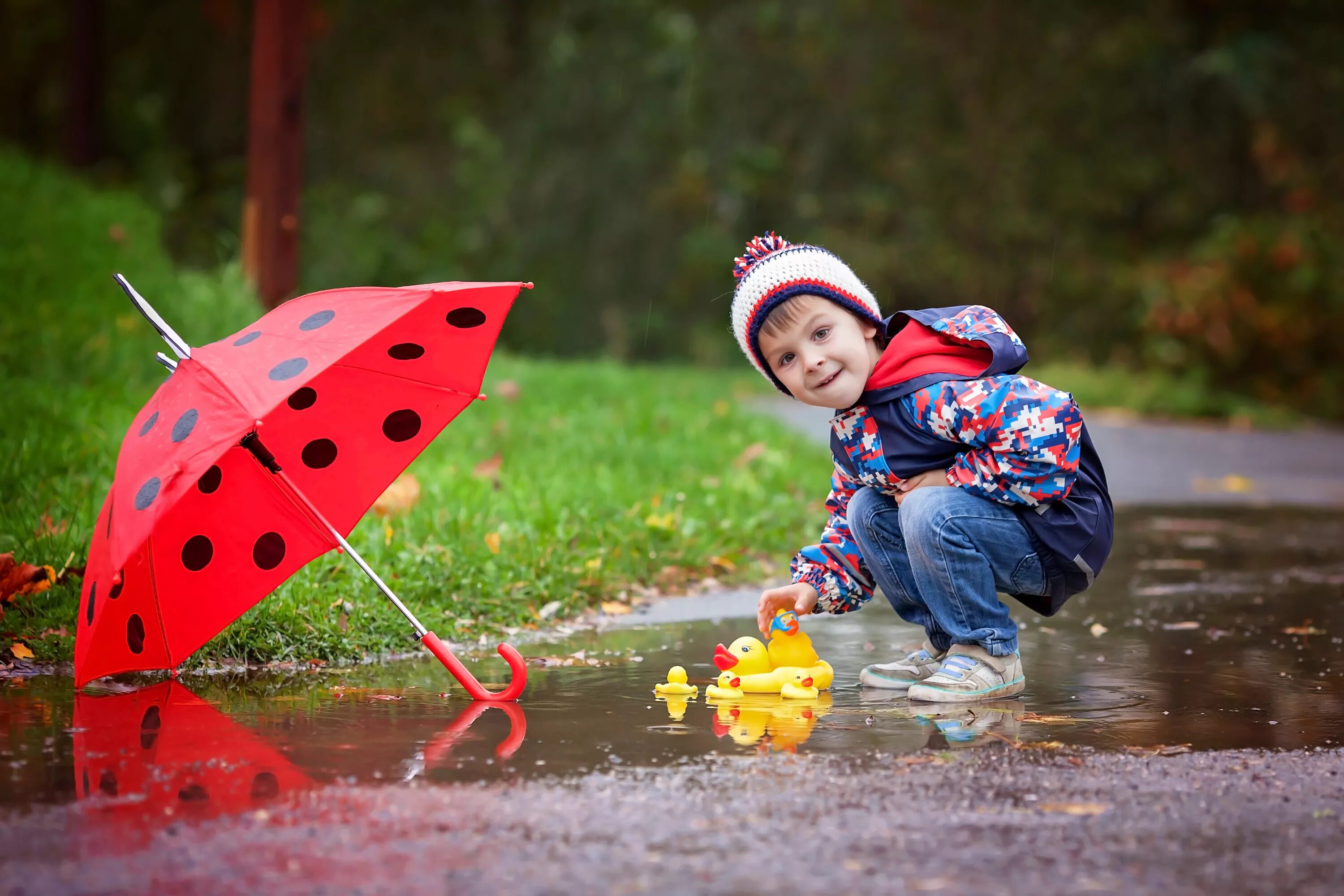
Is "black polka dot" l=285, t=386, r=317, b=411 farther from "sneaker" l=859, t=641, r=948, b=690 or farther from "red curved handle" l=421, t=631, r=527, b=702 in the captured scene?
"sneaker" l=859, t=641, r=948, b=690

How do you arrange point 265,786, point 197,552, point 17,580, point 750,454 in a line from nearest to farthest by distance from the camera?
point 265,786, point 197,552, point 17,580, point 750,454

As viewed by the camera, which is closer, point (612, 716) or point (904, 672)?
point (612, 716)

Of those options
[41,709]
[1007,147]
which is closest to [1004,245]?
[1007,147]

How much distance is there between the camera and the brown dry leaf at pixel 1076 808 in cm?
306

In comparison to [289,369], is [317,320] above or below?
above

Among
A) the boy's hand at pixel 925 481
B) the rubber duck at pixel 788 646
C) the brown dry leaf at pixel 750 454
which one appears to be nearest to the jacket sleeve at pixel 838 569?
the rubber duck at pixel 788 646

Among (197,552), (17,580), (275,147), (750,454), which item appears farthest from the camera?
(275,147)

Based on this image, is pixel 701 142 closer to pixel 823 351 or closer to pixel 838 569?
pixel 838 569

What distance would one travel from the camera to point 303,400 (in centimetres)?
418

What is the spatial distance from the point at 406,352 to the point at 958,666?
5.76ft

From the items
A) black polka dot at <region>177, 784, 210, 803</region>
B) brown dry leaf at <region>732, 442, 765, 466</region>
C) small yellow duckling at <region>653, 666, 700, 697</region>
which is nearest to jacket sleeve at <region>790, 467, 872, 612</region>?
small yellow duckling at <region>653, 666, 700, 697</region>

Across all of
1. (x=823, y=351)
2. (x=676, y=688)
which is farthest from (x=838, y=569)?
(x=823, y=351)

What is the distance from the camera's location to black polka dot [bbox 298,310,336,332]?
152 inches

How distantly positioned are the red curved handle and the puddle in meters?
0.05
